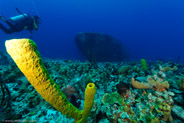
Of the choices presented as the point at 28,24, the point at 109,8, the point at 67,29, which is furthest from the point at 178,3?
the point at 28,24

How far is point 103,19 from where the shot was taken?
13850cm

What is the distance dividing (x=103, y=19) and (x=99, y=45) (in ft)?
444

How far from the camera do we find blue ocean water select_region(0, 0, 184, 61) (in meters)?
114

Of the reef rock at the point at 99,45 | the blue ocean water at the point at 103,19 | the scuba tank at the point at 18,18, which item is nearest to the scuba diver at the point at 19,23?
the scuba tank at the point at 18,18

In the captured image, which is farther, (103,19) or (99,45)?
(103,19)

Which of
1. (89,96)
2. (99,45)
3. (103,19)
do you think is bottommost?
(89,96)

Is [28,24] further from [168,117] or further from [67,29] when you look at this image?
[67,29]

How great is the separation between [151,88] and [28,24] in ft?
35.5

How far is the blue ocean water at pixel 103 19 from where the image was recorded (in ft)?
373

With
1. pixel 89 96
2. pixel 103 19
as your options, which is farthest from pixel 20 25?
pixel 103 19

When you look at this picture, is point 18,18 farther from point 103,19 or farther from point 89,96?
point 103,19

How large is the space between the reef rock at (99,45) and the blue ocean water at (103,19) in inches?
3283

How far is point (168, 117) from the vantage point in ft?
5.47

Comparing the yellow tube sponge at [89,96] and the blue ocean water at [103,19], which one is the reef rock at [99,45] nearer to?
the yellow tube sponge at [89,96]
